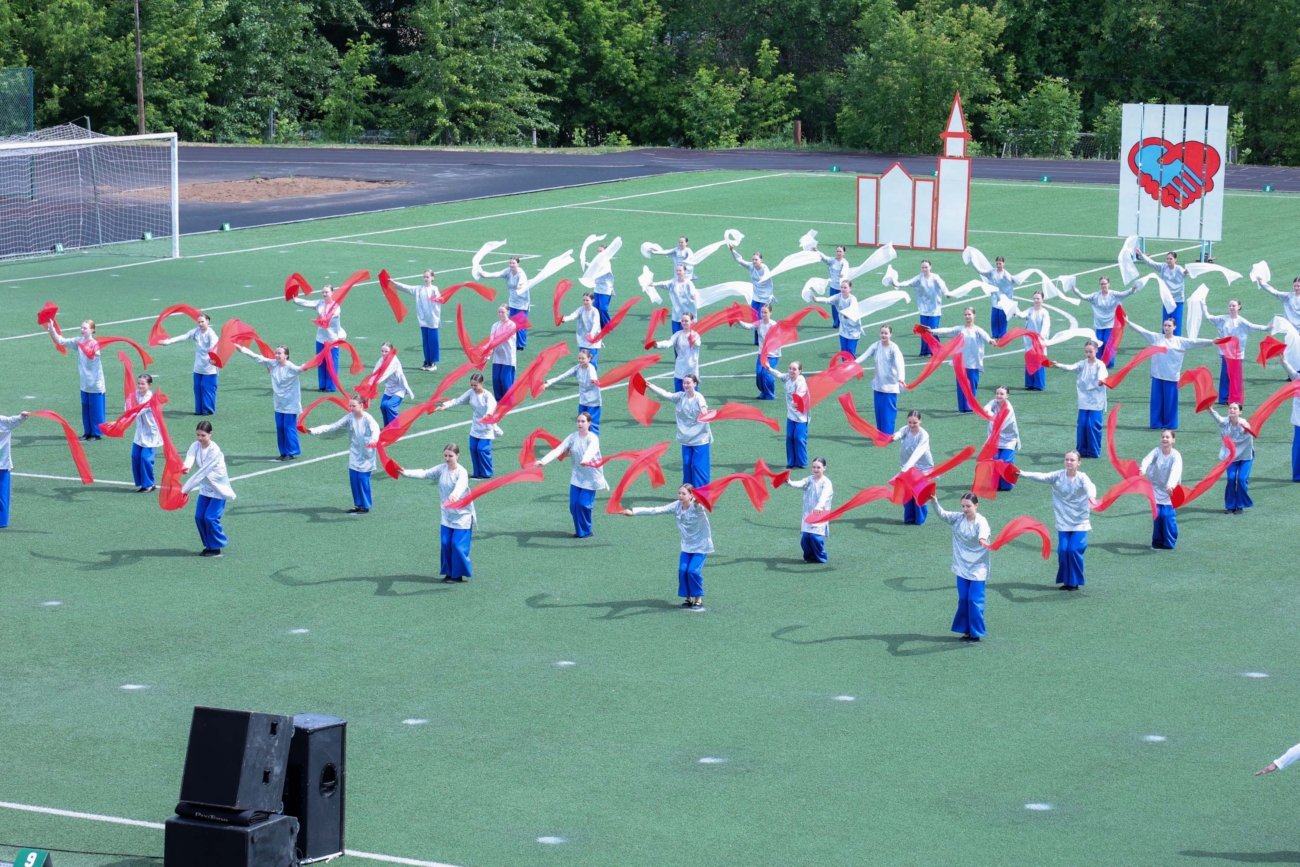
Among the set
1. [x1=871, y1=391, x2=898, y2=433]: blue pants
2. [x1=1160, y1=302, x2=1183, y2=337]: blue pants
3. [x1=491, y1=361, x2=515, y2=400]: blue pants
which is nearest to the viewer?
[x1=871, y1=391, x2=898, y2=433]: blue pants

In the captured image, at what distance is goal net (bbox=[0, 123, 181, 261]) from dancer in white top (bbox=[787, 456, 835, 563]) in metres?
25.9

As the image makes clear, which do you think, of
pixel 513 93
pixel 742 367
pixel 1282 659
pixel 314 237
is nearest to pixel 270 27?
pixel 513 93

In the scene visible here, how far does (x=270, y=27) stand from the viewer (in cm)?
7006

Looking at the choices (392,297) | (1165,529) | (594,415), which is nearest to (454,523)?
(594,415)

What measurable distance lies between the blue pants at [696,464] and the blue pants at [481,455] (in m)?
2.52

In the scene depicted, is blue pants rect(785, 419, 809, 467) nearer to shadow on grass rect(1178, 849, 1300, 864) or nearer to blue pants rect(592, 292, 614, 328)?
blue pants rect(592, 292, 614, 328)

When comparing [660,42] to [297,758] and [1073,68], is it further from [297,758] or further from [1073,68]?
[297,758]

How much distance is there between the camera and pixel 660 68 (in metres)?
74.1

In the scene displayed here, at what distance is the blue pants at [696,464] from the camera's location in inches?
855

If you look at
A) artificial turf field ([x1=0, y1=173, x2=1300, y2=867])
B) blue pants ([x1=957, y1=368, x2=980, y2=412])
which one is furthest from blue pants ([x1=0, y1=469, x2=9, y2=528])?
blue pants ([x1=957, y1=368, x2=980, y2=412])

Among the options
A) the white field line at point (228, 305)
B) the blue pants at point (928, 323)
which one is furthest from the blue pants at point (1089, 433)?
the white field line at point (228, 305)

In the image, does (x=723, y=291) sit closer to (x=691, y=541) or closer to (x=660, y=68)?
(x=691, y=541)

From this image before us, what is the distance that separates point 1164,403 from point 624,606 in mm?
10909

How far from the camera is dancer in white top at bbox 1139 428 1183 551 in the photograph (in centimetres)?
1858
